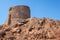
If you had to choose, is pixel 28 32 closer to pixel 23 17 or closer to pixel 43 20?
pixel 43 20

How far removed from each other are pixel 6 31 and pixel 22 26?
2077mm

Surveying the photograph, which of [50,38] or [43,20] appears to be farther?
[43,20]

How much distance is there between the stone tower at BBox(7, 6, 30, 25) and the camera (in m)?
26.2

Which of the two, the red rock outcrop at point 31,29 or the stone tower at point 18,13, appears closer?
the red rock outcrop at point 31,29

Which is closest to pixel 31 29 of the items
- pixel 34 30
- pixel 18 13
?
pixel 34 30

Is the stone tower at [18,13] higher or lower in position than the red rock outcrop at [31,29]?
higher

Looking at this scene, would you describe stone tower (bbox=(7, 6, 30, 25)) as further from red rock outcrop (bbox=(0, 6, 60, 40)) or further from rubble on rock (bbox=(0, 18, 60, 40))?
rubble on rock (bbox=(0, 18, 60, 40))

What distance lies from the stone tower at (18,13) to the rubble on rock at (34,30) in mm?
1833

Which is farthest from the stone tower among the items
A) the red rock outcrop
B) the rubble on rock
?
the rubble on rock

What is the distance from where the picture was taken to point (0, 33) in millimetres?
22703

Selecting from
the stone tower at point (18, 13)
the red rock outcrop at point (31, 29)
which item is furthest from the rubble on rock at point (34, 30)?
the stone tower at point (18, 13)

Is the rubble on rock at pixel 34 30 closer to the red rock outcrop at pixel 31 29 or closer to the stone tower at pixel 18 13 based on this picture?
the red rock outcrop at pixel 31 29

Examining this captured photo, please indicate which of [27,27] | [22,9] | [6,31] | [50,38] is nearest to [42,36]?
[50,38]

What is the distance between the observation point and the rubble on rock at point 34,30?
20.6m
